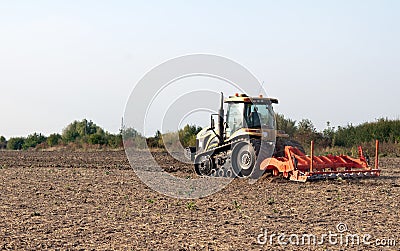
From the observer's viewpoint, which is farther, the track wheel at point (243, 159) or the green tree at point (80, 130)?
the green tree at point (80, 130)

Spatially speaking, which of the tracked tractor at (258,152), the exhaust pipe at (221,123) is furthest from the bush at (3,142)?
the exhaust pipe at (221,123)

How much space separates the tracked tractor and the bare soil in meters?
0.37

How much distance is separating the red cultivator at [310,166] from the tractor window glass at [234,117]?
1.53m

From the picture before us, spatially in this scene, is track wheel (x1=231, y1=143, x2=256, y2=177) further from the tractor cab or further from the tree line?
the tree line

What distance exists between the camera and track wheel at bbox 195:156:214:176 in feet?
62.7

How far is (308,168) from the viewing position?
16.4m

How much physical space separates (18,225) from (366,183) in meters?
9.80

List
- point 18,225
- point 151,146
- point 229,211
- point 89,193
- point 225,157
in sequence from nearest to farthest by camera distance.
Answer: point 18,225 → point 229,211 → point 89,193 → point 225,157 → point 151,146

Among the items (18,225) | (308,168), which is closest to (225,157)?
(308,168)

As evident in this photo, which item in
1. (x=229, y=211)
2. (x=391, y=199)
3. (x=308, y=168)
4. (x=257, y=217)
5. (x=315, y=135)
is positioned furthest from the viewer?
(x=315, y=135)

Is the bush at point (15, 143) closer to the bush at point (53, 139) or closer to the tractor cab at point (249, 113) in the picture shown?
the bush at point (53, 139)

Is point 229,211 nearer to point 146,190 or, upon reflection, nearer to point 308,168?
point 146,190

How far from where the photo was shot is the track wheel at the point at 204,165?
19.1 metres

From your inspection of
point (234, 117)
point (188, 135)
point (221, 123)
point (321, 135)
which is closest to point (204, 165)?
point (221, 123)
